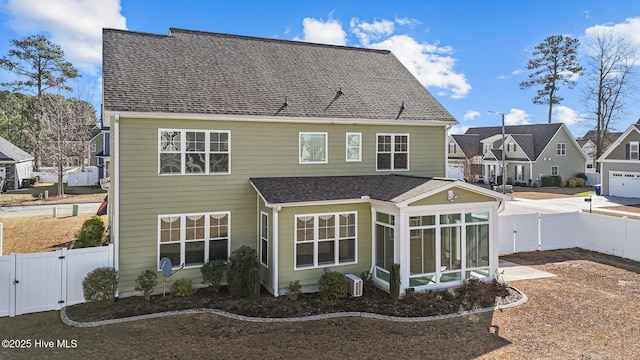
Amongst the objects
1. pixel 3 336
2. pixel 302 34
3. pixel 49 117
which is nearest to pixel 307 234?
pixel 3 336

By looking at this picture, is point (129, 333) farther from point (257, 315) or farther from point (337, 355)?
point (337, 355)

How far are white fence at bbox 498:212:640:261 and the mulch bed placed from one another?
561 centimetres

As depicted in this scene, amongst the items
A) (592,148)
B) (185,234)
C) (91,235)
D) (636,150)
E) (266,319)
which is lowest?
(266,319)

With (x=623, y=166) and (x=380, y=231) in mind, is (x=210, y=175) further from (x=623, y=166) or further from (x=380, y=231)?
(x=623, y=166)

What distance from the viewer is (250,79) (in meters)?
14.6

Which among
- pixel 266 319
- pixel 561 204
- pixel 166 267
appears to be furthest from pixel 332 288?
pixel 561 204

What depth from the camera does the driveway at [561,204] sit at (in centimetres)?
2678

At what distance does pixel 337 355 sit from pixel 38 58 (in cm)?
5184

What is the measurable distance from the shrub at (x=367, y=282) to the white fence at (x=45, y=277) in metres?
7.28

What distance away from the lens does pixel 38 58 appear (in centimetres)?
4494

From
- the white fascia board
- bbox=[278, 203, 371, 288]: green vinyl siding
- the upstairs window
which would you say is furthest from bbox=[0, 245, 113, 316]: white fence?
the upstairs window

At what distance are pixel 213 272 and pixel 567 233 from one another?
50.1ft

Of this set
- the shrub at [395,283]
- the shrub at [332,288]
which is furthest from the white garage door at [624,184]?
the shrub at [332,288]

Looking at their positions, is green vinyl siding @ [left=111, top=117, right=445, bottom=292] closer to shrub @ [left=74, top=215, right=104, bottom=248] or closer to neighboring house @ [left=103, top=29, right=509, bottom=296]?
neighboring house @ [left=103, top=29, right=509, bottom=296]
